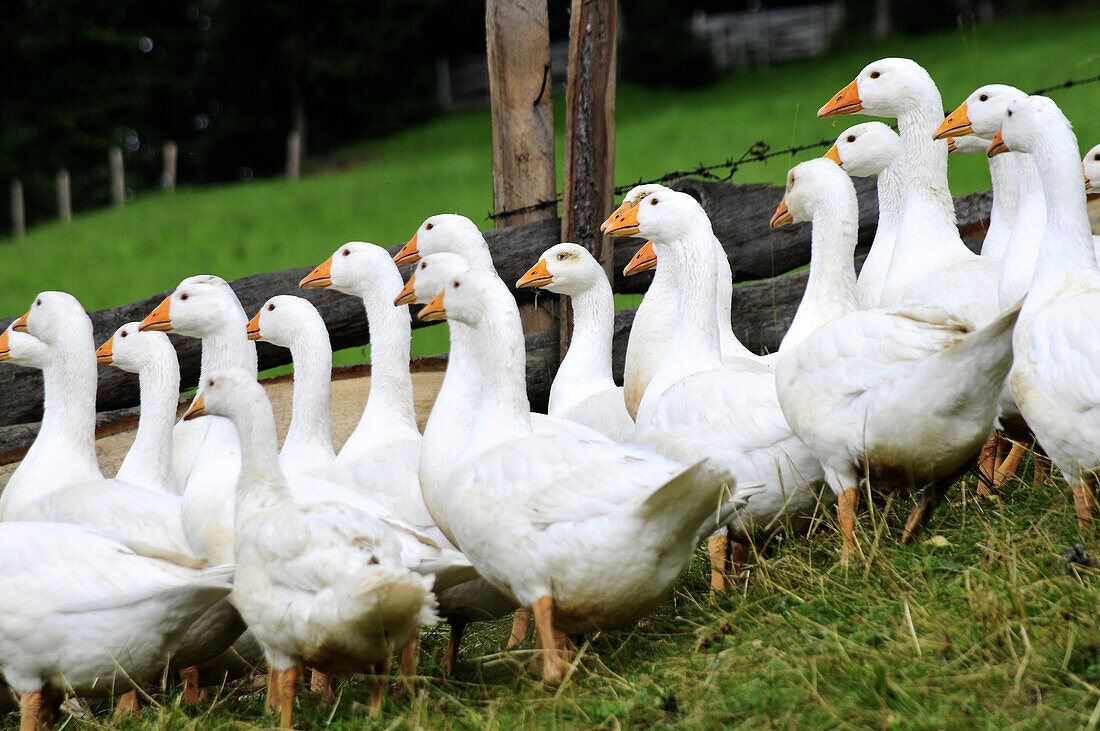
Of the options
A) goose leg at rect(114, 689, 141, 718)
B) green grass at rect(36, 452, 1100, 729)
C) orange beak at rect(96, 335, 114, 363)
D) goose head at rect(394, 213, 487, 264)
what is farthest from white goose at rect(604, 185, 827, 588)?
orange beak at rect(96, 335, 114, 363)

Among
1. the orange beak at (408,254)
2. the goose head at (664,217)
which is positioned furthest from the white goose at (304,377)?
the goose head at (664,217)

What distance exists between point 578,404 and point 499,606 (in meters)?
1.73

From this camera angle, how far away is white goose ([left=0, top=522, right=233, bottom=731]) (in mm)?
3988

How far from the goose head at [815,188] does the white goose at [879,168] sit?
0.43m

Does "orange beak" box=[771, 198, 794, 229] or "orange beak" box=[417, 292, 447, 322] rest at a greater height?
"orange beak" box=[771, 198, 794, 229]

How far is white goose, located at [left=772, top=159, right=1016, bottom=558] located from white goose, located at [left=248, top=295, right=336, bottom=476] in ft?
7.97

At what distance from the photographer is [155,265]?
68.5 feet

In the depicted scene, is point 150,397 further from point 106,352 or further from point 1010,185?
point 1010,185

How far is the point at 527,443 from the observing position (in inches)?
159

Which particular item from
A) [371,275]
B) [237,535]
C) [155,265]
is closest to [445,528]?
[237,535]

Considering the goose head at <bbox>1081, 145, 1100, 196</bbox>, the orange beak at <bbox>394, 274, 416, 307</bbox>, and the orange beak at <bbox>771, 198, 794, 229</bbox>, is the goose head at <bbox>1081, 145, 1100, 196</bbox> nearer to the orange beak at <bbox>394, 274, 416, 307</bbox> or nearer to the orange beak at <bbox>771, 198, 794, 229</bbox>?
the orange beak at <bbox>771, 198, 794, 229</bbox>

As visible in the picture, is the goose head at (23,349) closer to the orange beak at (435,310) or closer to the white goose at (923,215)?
the orange beak at (435,310)

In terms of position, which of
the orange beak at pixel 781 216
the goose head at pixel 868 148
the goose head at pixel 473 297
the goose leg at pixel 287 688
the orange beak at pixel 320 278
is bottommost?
the goose leg at pixel 287 688

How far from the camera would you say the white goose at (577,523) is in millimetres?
3691
